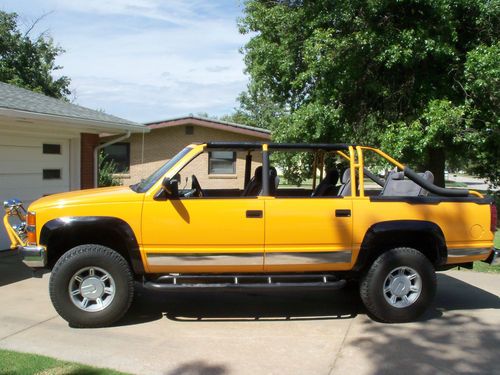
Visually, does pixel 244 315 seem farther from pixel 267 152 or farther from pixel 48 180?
pixel 48 180

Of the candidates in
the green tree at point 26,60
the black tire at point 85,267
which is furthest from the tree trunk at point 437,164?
the green tree at point 26,60

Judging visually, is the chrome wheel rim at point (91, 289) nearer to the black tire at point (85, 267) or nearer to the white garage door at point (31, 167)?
the black tire at point (85, 267)

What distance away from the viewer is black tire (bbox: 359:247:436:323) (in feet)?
18.9

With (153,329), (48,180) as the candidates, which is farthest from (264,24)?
(153,329)

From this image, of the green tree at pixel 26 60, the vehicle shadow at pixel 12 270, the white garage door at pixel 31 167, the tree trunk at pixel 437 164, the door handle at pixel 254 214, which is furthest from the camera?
the green tree at pixel 26 60

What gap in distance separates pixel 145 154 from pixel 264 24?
9083mm

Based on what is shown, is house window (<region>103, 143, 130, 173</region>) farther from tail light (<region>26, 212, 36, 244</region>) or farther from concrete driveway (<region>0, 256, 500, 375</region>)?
tail light (<region>26, 212, 36, 244</region>)

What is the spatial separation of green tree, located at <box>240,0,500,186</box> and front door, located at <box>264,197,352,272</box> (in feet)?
25.0

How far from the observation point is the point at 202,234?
5.51m

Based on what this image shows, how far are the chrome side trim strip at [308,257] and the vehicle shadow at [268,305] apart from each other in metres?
0.37

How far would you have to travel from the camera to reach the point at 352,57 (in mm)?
13180

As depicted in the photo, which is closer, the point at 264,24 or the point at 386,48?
the point at 386,48

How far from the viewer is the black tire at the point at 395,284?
5.75m

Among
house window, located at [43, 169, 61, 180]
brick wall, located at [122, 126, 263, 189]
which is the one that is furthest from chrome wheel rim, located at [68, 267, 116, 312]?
brick wall, located at [122, 126, 263, 189]
